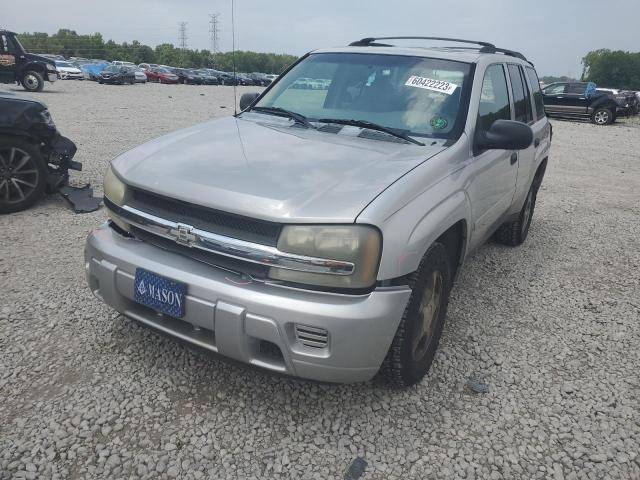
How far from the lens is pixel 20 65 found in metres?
16.7

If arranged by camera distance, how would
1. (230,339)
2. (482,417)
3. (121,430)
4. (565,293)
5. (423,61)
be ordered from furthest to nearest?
(565,293)
(423,61)
(482,417)
(121,430)
(230,339)

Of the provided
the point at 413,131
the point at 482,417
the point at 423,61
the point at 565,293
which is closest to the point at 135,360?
the point at 482,417

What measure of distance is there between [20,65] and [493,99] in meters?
18.4

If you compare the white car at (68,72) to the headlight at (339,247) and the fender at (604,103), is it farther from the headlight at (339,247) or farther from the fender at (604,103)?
the headlight at (339,247)

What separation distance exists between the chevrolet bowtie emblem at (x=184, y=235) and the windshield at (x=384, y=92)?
1293mm

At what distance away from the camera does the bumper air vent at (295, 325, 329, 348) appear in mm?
1898

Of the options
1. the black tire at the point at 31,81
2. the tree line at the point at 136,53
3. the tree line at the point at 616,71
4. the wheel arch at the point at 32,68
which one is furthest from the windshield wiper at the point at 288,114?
the tree line at the point at 616,71

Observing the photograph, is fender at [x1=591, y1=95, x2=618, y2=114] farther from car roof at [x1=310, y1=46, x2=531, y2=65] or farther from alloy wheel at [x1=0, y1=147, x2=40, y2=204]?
alloy wheel at [x1=0, y1=147, x2=40, y2=204]

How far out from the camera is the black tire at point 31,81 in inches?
672

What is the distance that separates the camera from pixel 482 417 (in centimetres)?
238

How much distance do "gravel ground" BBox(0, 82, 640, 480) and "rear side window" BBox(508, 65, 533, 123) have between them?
4.56 feet

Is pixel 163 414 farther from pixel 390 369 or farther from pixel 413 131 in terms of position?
pixel 413 131

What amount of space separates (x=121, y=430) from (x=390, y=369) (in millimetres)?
1245

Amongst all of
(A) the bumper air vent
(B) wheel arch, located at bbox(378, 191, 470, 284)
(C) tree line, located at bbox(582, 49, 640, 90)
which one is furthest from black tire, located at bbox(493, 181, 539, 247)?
(C) tree line, located at bbox(582, 49, 640, 90)
